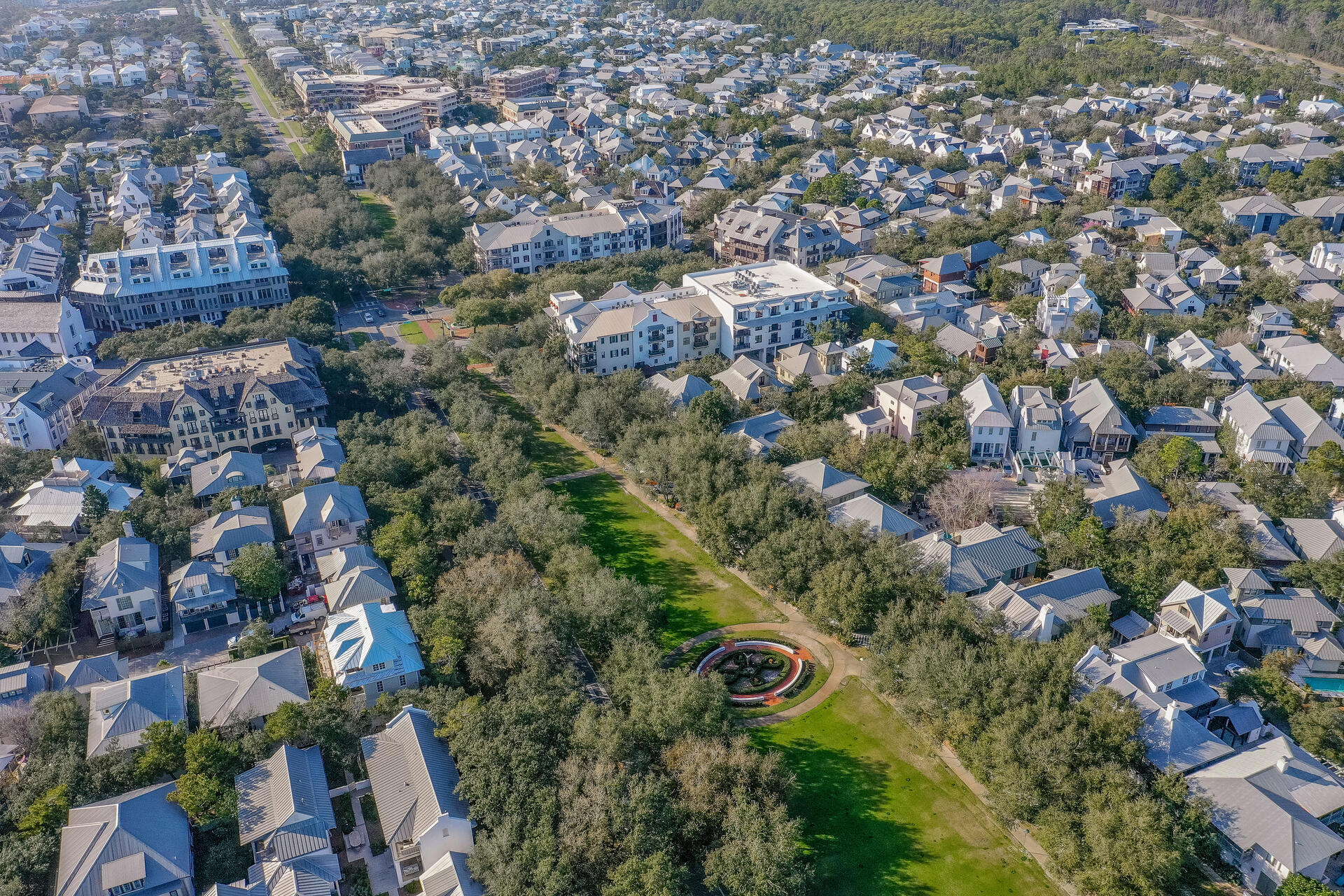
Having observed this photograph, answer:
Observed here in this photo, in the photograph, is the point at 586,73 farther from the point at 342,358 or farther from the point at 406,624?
the point at 406,624

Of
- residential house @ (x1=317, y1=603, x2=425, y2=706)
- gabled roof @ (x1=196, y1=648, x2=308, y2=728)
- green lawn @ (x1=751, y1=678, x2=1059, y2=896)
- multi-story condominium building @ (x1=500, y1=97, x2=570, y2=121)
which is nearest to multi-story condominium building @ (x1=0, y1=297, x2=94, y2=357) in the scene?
gabled roof @ (x1=196, y1=648, x2=308, y2=728)

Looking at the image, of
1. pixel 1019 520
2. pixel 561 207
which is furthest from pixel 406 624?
pixel 561 207

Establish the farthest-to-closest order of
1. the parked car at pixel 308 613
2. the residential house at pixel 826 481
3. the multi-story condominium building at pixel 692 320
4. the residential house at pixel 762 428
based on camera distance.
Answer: the multi-story condominium building at pixel 692 320
the residential house at pixel 762 428
the residential house at pixel 826 481
the parked car at pixel 308 613

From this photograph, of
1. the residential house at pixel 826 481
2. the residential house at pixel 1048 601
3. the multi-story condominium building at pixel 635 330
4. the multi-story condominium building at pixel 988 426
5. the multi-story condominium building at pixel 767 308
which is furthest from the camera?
the multi-story condominium building at pixel 767 308

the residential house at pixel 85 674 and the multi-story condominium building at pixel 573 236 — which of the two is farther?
the multi-story condominium building at pixel 573 236

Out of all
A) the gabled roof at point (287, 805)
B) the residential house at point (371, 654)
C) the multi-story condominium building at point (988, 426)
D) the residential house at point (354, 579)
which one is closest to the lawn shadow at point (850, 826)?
the residential house at point (371, 654)

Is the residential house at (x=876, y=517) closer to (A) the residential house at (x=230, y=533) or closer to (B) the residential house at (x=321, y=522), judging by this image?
(B) the residential house at (x=321, y=522)

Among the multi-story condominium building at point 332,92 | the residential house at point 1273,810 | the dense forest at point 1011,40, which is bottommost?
the residential house at point 1273,810
